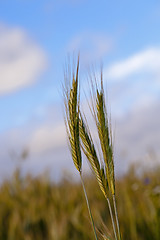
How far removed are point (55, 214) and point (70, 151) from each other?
2.68 metres

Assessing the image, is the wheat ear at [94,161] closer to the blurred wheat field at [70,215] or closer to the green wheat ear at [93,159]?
the green wheat ear at [93,159]

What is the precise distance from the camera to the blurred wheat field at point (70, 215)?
8.79ft

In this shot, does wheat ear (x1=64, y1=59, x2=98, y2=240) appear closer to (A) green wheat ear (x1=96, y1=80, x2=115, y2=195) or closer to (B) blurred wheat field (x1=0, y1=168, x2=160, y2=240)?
(A) green wheat ear (x1=96, y1=80, x2=115, y2=195)

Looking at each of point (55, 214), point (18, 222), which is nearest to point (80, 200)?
point (55, 214)

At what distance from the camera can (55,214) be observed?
3.35 meters

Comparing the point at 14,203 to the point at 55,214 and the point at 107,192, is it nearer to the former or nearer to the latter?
the point at 55,214

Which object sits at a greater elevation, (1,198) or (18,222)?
(1,198)

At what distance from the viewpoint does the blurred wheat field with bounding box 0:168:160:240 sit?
268cm

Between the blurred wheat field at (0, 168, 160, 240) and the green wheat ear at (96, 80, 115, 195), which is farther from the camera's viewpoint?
the blurred wheat field at (0, 168, 160, 240)

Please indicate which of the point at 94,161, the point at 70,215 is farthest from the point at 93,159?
the point at 70,215

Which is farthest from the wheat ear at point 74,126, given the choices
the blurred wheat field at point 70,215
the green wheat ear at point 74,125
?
the blurred wheat field at point 70,215

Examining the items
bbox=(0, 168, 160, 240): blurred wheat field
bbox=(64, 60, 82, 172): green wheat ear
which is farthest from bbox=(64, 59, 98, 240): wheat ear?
bbox=(0, 168, 160, 240): blurred wheat field

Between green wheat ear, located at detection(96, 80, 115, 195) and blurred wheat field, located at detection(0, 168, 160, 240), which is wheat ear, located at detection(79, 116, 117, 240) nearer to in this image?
green wheat ear, located at detection(96, 80, 115, 195)

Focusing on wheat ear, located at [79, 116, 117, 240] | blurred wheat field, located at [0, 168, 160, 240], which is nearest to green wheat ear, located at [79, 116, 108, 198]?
wheat ear, located at [79, 116, 117, 240]
